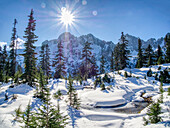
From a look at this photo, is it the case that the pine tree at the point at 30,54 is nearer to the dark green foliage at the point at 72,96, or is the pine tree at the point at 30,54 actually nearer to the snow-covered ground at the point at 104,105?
the snow-covered ground at the point at 104,105

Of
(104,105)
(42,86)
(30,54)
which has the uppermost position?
(30,54)

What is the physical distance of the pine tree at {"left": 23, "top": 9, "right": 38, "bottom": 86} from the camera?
14.7m

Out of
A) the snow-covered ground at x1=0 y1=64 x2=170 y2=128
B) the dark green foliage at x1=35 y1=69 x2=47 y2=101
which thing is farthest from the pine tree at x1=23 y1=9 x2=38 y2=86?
the dark green foliage at x1=35 y1=69 x2=47 y2=101

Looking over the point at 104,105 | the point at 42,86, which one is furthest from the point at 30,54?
the point at 104,105

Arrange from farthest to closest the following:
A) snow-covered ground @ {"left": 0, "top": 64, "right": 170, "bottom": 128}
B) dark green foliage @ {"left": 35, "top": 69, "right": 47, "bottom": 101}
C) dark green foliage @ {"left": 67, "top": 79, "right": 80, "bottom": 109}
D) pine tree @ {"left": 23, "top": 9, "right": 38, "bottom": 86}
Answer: pine tree @ {"left": 23, "top": 9, "right": 38, "bottom": 86} < dark green foliage @ {"left": 67, "top": 79, "right": 80, "bottom": 109} < dark green foliage @ {"left": 35, "top": 69, "right": 47, "bottom": 101} < snow-covered ground @ {"left": 0, "top": 64, "right": 170, "bottom": 128}

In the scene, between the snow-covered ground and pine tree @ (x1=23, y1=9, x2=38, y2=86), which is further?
pine tree @ (x1=23, y1=9, x2=38, y2=86)

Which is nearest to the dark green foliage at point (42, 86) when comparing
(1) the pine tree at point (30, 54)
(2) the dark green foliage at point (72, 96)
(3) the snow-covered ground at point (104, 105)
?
(3) the snow-covered ground at point (104, 105)

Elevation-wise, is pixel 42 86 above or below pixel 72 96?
above

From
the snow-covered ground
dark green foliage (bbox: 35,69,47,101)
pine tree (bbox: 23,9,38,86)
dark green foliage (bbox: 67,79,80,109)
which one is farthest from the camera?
pine tree (bbox: 23,9,38,86)

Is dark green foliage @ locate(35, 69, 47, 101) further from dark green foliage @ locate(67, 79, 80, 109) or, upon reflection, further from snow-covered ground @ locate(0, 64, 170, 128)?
dark green foliage @ locate(67, 79, 80, 109)

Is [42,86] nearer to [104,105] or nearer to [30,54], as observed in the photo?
[104,105]

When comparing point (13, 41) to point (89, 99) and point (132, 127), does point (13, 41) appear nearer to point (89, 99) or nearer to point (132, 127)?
point (89, 99)

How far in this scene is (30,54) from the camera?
1563 centimetres

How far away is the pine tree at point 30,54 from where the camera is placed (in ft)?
48.1
